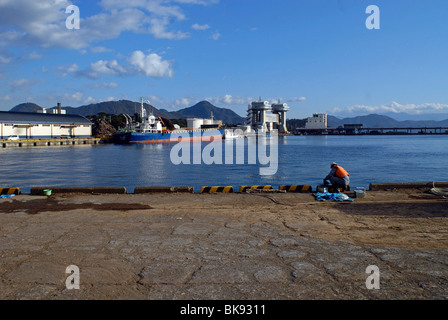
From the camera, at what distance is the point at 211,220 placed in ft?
20.2

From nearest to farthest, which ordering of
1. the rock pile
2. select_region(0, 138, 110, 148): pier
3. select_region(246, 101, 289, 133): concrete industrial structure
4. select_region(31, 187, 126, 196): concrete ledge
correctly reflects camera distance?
1. select_region(31, 187, 126, 196): concrete ledge
2. select_region(0, 138, 110, 148): pier
3. the rock pile
4. select_region(246, 101, 289, 133): concrete industrial structure

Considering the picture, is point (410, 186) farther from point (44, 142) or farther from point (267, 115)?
point (267, 115)

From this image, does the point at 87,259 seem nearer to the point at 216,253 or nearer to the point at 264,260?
the point at 216,253

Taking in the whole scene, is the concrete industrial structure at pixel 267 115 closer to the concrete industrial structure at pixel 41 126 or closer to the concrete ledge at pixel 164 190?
the concrete industrial structure at pixel 41 126

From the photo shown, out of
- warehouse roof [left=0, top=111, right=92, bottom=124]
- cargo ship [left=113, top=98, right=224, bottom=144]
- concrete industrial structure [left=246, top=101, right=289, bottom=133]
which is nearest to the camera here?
warehouse roof [left=0, top=111, right=92, bottom=124]

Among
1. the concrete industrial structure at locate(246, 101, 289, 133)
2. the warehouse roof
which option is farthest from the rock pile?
the concrete industrial structure at locate(246, 101, 289, 133)

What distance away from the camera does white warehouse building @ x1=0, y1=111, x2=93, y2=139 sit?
5478 cm

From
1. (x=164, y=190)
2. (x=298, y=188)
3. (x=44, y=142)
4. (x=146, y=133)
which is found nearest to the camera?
(x=164, y=190)

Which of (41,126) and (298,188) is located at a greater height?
(41,126)

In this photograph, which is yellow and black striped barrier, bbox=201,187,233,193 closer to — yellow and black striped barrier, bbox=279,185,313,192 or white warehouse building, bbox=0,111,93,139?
yellow and black striped barrier, bbox=279,185,313,192

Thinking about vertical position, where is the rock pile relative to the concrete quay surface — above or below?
above

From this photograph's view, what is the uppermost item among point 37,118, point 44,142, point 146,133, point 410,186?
point 37,118

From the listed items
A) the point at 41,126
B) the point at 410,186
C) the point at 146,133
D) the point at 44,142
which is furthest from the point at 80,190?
the point at 146,133

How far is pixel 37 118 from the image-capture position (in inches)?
2335
